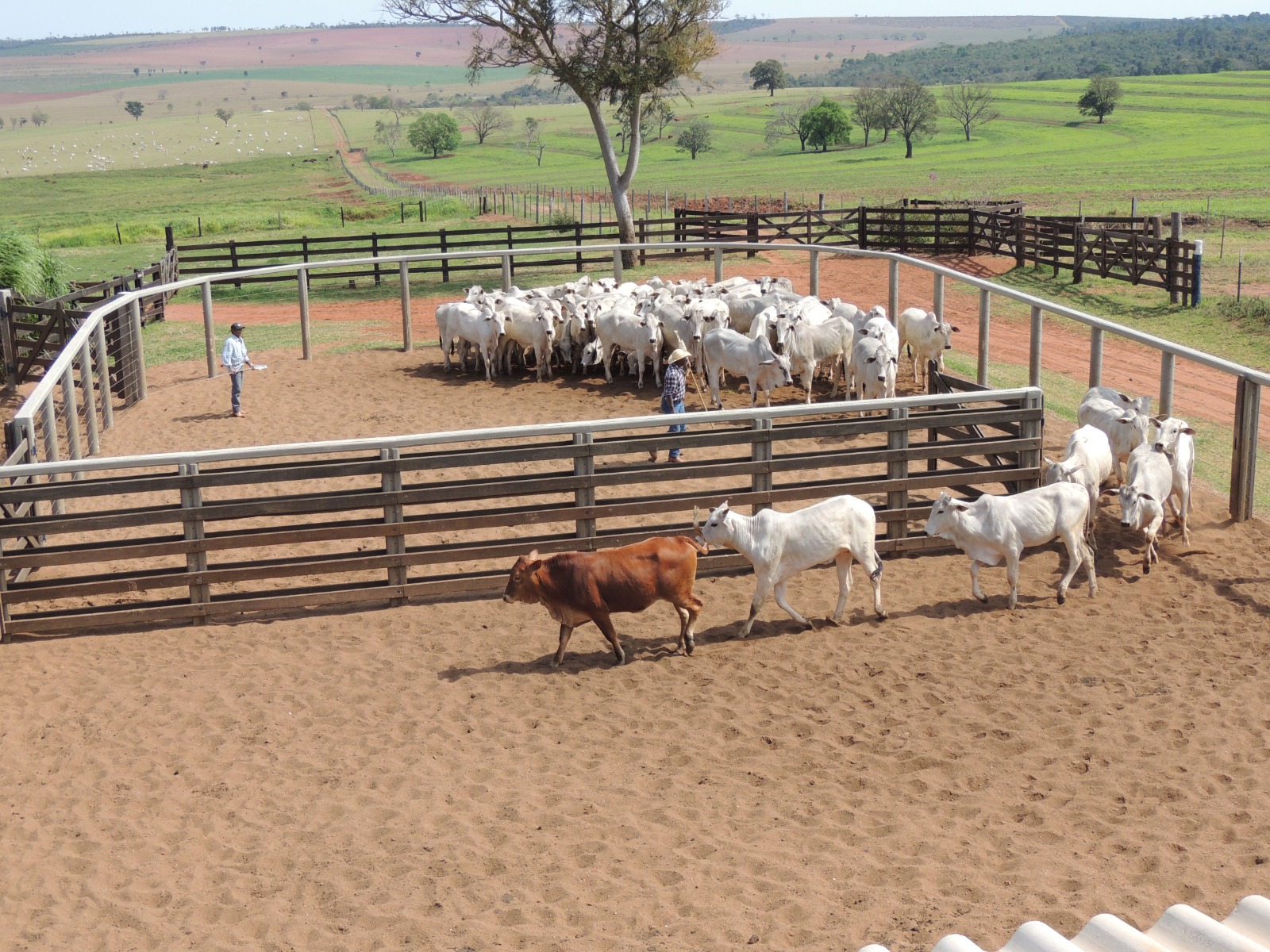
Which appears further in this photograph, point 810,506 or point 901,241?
point 901,241

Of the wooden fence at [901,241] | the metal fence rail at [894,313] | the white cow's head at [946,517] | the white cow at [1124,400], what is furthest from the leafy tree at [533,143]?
the white cow's head at [946,517]

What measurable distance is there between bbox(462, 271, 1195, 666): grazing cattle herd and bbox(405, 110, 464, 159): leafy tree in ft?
335

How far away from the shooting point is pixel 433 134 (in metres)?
117

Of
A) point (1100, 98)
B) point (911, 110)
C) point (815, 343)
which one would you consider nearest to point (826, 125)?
point (911, 110)

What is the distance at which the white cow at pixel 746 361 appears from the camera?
1700 cm

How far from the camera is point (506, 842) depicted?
7.03m

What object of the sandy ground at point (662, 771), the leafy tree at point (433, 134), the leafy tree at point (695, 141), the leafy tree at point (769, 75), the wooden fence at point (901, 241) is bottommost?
the sandy ground at point (662, 771)

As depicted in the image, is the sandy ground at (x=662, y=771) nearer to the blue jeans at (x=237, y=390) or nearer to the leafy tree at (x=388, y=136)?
the blue jeans at (x=237, y=390)

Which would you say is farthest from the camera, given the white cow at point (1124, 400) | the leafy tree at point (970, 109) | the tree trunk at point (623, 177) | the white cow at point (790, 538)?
the leafy tree at point (970, 109)

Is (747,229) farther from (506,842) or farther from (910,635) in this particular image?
(506,842)

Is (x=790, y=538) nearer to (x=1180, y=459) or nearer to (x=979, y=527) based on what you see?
(x=979, y=527)

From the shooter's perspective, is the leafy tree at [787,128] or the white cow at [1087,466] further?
the leafy tree at [787,128]

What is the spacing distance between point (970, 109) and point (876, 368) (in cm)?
9707

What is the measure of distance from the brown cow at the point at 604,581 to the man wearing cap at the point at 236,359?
10.0 metres
